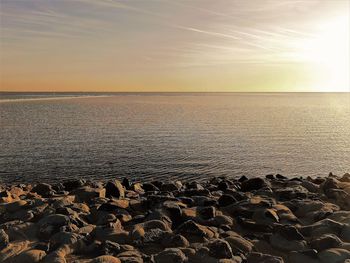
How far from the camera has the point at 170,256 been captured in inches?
391

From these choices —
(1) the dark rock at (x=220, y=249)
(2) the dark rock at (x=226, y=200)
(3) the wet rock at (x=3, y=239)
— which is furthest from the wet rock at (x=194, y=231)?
(3) the wet rock at (x=3, y=239)

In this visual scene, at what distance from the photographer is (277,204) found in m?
14.6

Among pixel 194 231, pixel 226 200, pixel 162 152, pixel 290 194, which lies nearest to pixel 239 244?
pixel 194 231

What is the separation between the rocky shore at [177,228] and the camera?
1030 cm

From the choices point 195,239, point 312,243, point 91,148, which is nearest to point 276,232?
point 312,243

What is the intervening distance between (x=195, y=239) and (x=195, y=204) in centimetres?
A: 330

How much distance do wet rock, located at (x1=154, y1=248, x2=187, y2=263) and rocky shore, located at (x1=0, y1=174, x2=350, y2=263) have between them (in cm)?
Answer: 3

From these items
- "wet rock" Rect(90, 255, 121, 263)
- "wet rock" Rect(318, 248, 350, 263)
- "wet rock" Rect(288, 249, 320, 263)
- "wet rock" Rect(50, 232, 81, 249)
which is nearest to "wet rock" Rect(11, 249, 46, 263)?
"wet rock" Rect(50, 232, 81, 249)

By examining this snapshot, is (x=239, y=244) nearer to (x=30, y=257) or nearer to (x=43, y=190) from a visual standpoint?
(x=30, y=257)

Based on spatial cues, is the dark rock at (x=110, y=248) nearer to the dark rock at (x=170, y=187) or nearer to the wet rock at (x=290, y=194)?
the dark rock at (x=170, y=187)

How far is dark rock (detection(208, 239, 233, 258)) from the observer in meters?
10.2

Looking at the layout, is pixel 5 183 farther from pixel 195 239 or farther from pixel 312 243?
pixel 312 243

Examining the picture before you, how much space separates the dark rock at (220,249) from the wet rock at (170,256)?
81 cm

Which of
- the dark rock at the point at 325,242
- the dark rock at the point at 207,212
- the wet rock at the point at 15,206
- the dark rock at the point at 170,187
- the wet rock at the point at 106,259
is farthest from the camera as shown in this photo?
the dark rock at the point at 170,187
